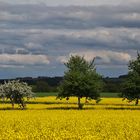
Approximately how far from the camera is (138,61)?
7756 centimetres

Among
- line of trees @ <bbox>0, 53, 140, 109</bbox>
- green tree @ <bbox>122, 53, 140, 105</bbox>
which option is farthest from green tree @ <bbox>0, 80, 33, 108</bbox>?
green tree @ <bbox>122, 53, 140, 105</bbox>

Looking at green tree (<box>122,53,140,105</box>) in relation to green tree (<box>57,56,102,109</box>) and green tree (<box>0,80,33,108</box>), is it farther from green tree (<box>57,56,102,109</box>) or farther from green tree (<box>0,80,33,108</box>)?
green tree (<box>0,80,33,108</box>)

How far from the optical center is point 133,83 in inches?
3000

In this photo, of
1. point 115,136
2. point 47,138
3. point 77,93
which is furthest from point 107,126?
point 77,93

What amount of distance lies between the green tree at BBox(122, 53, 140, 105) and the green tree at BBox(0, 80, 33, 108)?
1388 centimetres

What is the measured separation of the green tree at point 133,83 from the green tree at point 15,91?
1388 cm

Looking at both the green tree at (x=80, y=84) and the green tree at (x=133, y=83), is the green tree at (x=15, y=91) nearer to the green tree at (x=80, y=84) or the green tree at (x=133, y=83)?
the green tree at (x=80, y=84)

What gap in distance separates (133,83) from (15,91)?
17.0 meters

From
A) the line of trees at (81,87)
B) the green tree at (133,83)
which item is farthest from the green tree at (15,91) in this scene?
the green tree at (133,83)

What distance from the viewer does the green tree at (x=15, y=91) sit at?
7375cm

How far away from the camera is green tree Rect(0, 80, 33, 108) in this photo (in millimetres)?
73750

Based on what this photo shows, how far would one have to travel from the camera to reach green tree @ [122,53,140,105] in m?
75.9

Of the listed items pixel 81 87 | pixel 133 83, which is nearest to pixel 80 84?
pixel 81 87

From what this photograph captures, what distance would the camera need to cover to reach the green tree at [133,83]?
7588cm
